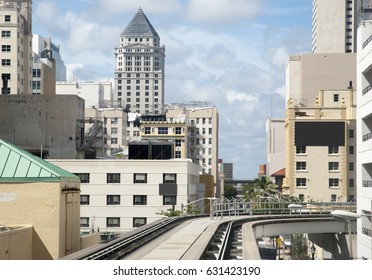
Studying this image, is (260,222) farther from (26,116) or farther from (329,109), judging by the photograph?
(329,109)

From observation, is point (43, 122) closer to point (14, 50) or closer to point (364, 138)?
point (14, 50)

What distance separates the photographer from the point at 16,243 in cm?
3319

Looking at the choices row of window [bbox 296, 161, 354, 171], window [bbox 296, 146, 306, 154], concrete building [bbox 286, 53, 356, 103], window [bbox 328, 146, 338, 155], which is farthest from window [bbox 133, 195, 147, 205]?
concrete building [bbox 286, 53, 356, 103]

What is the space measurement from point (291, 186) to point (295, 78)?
46084 mm

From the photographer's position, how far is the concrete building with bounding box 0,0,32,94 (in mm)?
148500

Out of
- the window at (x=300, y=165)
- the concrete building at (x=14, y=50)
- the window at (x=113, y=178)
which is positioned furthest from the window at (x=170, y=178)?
the concrete building at (x=14, y=50)

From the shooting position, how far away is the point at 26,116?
342 ft

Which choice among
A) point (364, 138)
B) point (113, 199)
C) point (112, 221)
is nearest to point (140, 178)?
point (113, 199)

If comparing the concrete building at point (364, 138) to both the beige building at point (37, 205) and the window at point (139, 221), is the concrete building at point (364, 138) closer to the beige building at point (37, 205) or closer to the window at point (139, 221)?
the beige building at point (37, 205)

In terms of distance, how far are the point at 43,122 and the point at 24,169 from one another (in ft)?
219

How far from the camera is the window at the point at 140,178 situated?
88.6 metres

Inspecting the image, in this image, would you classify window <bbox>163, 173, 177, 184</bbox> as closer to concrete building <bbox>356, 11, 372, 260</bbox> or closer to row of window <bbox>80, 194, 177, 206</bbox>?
row of window <bbox>80, 194, 177, 206</bbox>

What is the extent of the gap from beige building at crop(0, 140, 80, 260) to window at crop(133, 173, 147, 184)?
48.3 m
